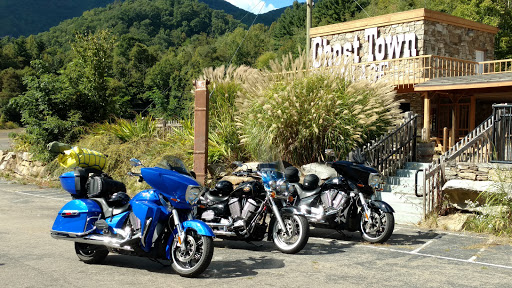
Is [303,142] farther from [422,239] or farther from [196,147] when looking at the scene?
[422,239]

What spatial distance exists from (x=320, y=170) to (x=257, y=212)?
13.0 ft

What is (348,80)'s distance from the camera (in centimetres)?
1235

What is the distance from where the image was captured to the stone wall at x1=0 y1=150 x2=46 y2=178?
17.0m

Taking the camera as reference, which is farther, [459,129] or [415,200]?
[459,129]

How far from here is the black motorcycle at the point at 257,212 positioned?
7074 mm

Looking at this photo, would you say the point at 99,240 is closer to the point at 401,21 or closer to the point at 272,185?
the point at 272,185

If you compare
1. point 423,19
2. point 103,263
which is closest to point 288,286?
point 103,263

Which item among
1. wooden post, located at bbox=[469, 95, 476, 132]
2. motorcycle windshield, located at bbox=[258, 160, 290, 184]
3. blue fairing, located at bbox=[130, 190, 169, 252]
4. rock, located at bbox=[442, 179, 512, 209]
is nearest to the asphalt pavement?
blue fairing, located at bbox=[130, 190, 169, 252]

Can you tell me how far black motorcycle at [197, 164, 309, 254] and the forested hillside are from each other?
19.3 ft

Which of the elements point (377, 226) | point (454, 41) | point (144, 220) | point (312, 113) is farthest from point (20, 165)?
point (454, 41)

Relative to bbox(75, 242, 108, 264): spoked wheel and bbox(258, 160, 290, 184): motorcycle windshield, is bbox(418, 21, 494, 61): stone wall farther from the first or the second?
bbox(75, 242, 108, 264): spoked wheel

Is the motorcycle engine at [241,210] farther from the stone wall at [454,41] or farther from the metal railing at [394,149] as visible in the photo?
the stone wall at [454,41]

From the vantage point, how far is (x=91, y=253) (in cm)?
642

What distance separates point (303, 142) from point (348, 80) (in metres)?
1.97
